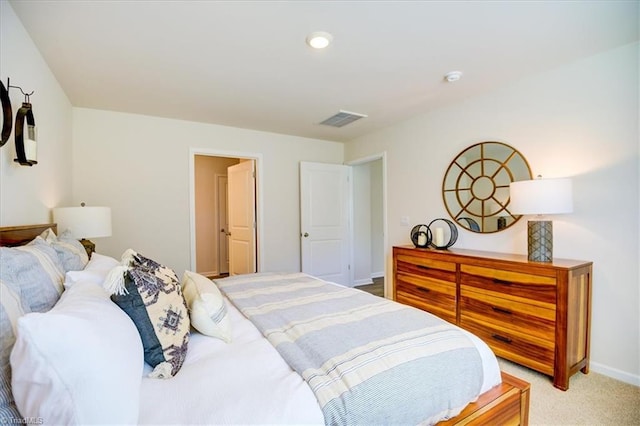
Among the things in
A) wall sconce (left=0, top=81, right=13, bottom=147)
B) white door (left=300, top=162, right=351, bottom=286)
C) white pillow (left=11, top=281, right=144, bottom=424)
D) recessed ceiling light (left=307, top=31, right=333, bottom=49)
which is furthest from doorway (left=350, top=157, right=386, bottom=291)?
white pillow (left=11, top=281, right=144, bottom=424)

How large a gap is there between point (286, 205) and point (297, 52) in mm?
2558

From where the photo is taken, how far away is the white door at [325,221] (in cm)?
457

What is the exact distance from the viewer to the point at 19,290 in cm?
95

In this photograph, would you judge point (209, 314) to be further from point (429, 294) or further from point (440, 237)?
point (440, 237)

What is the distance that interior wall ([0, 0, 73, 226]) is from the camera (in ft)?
5.40

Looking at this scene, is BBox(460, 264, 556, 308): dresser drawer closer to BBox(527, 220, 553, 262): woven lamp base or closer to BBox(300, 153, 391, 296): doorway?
BBox(527, 220, 553, 262): woven lamp base

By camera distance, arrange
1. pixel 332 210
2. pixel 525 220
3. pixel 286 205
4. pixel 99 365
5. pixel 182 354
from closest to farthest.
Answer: pixel 99 365
pixel 182 354
pixel 525 220
pixel 286 205
pixel 332 210

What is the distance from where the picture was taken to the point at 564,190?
221 cm

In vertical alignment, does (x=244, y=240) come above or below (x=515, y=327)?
above

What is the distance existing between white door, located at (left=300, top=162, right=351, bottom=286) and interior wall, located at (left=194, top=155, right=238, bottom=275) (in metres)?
2.03

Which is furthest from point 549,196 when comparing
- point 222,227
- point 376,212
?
point 222,227

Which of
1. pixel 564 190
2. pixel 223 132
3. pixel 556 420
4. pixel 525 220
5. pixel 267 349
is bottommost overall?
pixel 556 420

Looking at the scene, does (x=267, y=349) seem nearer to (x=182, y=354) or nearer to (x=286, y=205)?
(x=182, y=354)

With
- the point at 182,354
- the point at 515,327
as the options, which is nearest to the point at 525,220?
the point at 515,327
